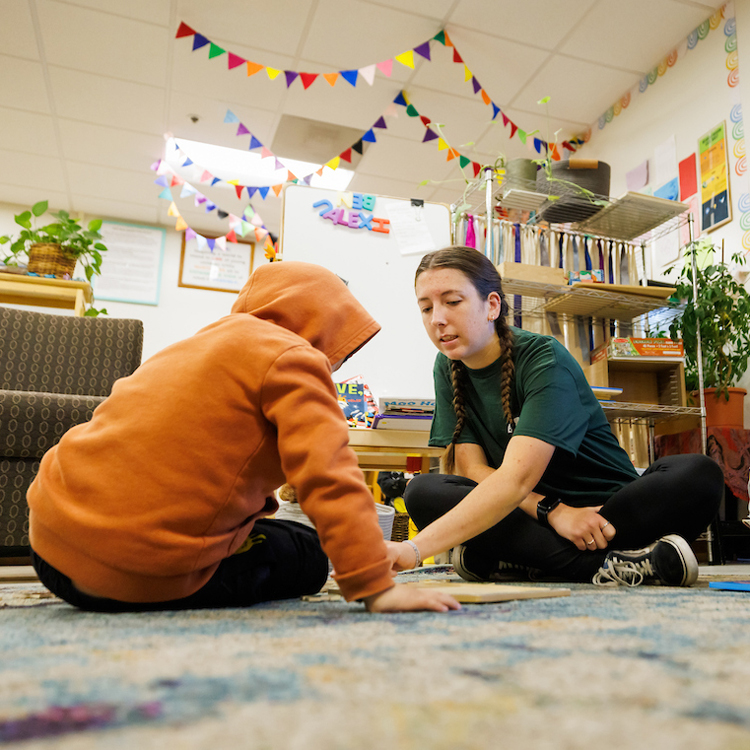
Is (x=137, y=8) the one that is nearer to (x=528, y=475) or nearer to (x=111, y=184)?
(x=111, y=184)

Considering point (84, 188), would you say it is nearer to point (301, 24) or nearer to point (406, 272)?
point (301, 24)

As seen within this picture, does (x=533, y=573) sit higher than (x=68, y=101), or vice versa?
→ (x=68, y=101)

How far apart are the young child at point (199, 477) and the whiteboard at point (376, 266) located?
1.40 m

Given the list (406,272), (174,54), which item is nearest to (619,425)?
(406,272)

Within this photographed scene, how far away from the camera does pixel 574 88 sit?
3.35 metres

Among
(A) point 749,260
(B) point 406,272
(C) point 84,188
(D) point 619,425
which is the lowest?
(D) point 619,425

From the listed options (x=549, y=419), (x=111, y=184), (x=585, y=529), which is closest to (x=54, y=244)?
(x=111, y=184)

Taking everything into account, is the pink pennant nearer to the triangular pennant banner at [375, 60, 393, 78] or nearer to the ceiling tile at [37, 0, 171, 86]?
the triangular pennant banner at [375, 60, 393, 78]

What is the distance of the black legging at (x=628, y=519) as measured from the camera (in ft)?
3.72

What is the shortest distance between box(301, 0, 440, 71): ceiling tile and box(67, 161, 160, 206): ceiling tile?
1.77m

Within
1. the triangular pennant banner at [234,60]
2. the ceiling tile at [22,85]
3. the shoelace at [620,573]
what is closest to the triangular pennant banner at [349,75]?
the triangular pennant banner at [234,60]

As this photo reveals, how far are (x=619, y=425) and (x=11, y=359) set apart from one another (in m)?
2.51

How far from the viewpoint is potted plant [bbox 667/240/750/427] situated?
8.08 ft

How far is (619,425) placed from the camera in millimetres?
2781
